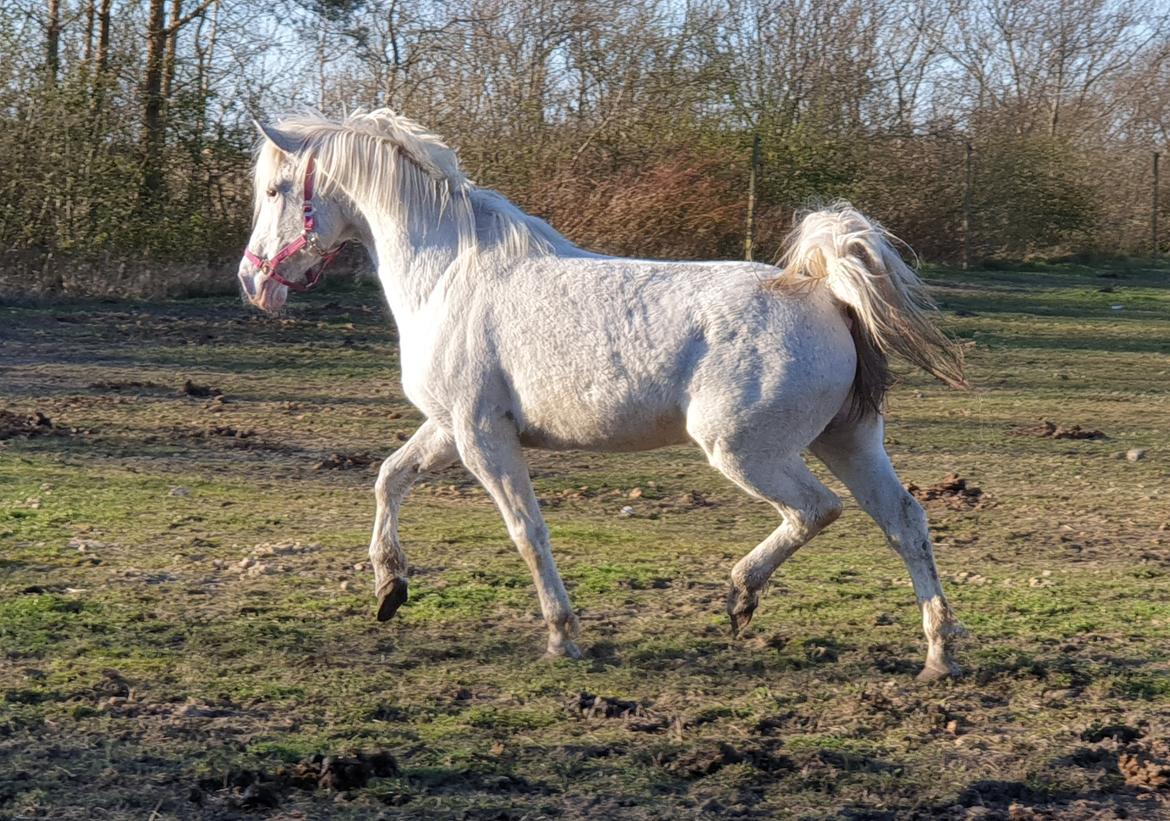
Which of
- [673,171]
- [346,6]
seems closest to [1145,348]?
[673,171]

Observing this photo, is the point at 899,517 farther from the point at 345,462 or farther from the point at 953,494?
the point at 345,462

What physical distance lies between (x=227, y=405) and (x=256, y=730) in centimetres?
731

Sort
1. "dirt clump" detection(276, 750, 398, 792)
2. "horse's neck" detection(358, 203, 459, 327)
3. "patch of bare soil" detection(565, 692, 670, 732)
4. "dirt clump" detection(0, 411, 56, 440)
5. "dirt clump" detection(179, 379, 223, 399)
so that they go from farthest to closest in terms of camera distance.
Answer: "dirt clump" detection(179, 379, 223, 399) < "dirt clump" detection(0, 411, 56, 440) < "horse's neck" detection(358, 203, 459, 327) < "patch of bare soil" detection(565, 692, 670, 732) < "dirt clump" detection(276, 750, 398, 792)

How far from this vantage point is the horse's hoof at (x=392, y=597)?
5.52 metres

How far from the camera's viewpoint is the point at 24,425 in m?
9.98

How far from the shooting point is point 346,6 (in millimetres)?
20547

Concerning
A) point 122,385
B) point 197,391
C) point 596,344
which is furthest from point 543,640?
point 122,385

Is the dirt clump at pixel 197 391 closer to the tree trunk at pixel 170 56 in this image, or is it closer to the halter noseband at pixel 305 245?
the halter noseband at pixel 305 245

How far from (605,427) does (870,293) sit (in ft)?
3.45

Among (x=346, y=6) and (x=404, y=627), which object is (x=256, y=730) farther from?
(x=346, y=6)

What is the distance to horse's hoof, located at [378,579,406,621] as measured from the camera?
18.1ft

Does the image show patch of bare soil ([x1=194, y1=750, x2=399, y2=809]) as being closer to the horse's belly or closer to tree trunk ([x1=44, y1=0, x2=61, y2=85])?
the horse's belly

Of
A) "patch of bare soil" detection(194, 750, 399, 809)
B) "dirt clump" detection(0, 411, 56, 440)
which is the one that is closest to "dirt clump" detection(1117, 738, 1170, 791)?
"patch of bare soil" detection(194, 750, 399, 809)

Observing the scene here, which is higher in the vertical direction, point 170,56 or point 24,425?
point 170,56
